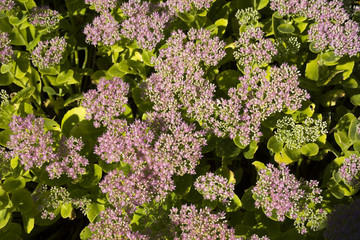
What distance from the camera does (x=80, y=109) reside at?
3365mm

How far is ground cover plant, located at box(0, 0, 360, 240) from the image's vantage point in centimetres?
278

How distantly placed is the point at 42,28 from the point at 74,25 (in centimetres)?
54

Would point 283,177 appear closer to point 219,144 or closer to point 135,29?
point 219,144

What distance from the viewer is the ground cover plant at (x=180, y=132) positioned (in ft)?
9.11

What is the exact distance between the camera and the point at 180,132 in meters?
2.85

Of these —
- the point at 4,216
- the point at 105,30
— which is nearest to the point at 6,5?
the point at 105,30

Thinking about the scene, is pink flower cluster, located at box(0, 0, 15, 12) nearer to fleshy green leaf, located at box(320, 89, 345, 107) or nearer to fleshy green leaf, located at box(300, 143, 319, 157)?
fleshy green leaf, located at box(300, 143, 319, 157)

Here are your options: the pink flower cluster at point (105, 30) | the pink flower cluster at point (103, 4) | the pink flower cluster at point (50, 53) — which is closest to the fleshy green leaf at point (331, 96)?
the pink flower cluster at point (105, 30)

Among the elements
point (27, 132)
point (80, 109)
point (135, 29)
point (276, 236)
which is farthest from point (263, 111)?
point (27, 132)

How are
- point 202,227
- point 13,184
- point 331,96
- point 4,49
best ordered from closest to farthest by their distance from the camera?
point 202,227 → point 13,184 → point 4,49 → point 331,96

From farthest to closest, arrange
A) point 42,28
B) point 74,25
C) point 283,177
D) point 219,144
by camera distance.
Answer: point 74,25, point 42,28, point 219,144, point 283,177

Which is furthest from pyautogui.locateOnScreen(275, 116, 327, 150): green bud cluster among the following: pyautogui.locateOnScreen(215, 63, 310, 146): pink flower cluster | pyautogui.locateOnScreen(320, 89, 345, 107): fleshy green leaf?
pyautogui.locateOnScreen(320, 89, 345, 107): fleshy green leaf

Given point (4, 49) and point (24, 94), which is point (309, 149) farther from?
point (4, 49)

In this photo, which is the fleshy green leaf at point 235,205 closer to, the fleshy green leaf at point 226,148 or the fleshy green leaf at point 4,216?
the fleshy green leaf at point 226,148
